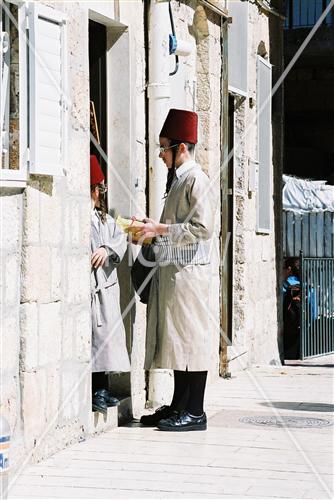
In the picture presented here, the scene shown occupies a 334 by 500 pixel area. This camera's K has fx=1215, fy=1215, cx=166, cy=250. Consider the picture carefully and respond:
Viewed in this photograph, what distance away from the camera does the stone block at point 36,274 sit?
6.63 m

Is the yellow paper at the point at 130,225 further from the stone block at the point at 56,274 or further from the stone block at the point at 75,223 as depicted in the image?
the stone block at the point at 56,274

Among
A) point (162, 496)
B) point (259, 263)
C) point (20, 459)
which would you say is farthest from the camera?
point (259, 263)

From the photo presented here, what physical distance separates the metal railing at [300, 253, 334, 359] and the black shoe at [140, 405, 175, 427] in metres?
6.53

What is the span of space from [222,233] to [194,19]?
1.99 metres

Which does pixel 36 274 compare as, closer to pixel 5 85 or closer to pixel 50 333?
pixel 50 333

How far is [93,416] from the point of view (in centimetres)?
767

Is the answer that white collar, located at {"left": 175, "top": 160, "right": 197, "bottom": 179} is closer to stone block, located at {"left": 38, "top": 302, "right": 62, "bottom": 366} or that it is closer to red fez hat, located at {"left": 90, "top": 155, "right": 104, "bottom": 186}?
red fez hat, located at {"left": 90, "top": 155, "right": 104, "bottom": 186}

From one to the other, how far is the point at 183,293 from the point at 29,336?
58.0 inches

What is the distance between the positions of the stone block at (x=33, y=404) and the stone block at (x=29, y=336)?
0.18 ft

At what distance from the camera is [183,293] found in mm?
7840

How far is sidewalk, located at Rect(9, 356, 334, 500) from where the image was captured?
604 centimetres

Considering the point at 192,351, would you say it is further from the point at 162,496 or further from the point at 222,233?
the point at 222,233

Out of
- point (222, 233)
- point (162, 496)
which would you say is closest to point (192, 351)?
point (162, 496)

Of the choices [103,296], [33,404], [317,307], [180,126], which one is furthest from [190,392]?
[317,307]
